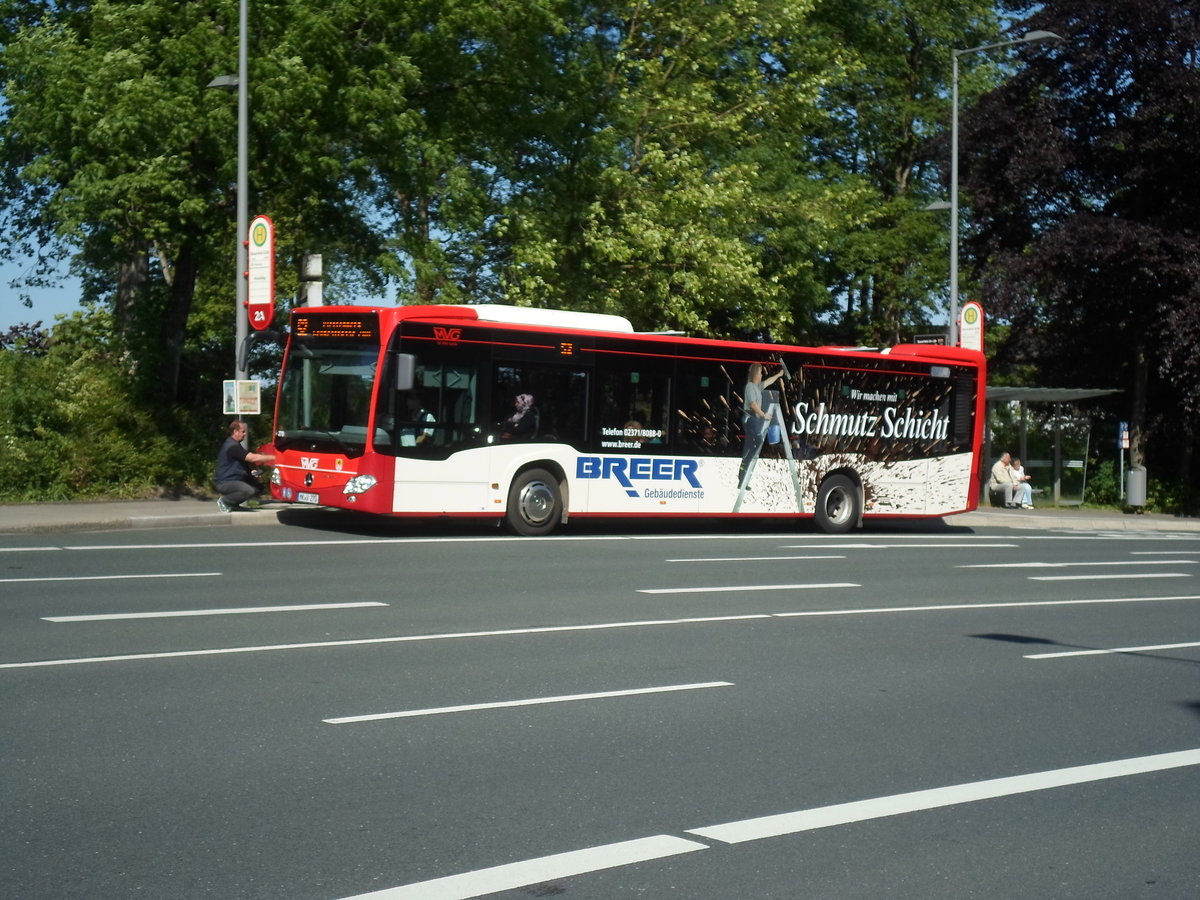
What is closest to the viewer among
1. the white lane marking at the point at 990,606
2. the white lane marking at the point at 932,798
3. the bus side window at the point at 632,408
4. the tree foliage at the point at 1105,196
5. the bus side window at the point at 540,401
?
the white lane marking at the point at 932,798

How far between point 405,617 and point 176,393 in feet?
54.7

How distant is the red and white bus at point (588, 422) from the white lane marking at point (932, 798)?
1336cm

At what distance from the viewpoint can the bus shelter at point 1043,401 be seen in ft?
109

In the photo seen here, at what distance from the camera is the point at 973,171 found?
1501 inches

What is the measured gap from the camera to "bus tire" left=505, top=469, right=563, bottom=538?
21.1m

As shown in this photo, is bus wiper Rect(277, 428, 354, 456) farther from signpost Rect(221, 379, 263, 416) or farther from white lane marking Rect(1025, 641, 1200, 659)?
white lane marking Rect(1025, 641, 1200, 659)

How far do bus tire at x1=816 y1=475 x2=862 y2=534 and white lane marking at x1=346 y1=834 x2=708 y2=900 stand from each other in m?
19.6

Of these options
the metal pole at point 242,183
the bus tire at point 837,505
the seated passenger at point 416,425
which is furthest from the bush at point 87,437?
the bus tire at point 837,505

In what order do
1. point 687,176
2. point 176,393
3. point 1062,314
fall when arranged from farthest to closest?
1. point 1062,314
2. point 687,176
3. point 176,393

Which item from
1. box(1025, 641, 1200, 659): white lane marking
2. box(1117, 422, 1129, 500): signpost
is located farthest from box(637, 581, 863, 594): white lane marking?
box(1117, 422, 1129, 500): signpost

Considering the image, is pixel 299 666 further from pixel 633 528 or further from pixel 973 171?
pixel 973 171

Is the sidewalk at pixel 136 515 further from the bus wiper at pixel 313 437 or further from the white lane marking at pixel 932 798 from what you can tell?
the white lane marking at pixel 932 798

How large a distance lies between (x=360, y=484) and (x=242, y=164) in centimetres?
595

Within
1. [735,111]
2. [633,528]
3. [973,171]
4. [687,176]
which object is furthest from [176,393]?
[973,171]
